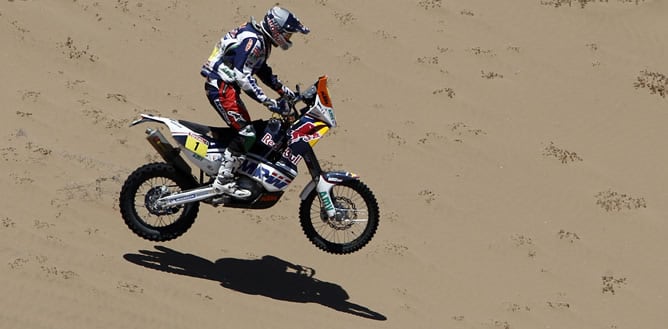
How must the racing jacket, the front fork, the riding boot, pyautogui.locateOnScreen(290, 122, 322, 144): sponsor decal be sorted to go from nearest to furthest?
1. the racing jacket
2. the riding boot
3. pyautogui.locateOnScreen(290, 122, 322, 144): sponsor decal
4. the front fork

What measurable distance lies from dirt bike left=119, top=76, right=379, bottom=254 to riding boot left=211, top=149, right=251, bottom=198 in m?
0.07

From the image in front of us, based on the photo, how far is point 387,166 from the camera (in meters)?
17.5

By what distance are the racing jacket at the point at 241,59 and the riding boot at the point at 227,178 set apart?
741mm

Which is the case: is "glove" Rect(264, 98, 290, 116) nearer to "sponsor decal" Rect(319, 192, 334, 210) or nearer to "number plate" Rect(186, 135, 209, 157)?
"number plate" Rect(186, 135, 209, 157)

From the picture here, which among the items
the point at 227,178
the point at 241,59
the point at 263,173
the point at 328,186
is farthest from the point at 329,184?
the point at 241,59

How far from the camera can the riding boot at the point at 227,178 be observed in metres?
12.3

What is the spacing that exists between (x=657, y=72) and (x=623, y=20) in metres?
2.44

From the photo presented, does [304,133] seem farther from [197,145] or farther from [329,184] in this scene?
[197,145]

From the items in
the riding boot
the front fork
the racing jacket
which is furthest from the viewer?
the front fork

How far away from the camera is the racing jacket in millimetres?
12172

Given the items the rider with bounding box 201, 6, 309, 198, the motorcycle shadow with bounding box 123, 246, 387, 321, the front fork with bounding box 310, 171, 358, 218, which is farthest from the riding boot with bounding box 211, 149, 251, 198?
the motorcycle shadow with bounding box 123, 246, 387, 321

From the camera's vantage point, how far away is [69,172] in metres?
14.0

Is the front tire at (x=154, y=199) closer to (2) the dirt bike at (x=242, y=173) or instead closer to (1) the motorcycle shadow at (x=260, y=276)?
(2) the dirt bike at (x=242, y=173)

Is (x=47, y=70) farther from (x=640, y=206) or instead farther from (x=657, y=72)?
(x=657, y=72)
